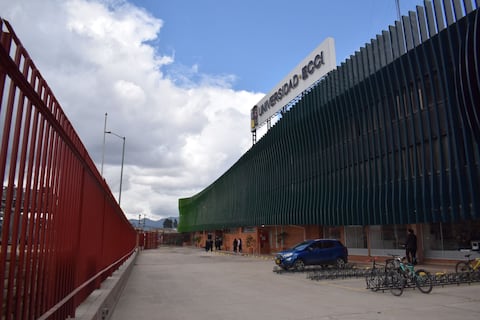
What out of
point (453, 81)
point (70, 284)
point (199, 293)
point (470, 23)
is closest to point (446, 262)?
point (453, 81)

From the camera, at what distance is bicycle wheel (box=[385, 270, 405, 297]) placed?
37.7 ft

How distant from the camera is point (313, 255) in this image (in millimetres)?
20906

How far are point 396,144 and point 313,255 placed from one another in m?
7.84

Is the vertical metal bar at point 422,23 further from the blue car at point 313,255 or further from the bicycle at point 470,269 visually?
the blue car at point 313,255

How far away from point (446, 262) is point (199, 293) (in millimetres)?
13913

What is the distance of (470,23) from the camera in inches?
694

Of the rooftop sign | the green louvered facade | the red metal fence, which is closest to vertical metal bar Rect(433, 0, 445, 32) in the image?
the green louvered facade

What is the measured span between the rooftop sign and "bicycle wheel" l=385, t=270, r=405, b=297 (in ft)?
79.7

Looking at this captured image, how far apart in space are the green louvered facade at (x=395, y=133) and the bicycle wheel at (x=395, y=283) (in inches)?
311

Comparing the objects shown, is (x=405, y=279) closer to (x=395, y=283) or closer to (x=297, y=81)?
(x=395, y=283)

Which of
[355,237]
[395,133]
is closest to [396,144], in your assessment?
[395,133]

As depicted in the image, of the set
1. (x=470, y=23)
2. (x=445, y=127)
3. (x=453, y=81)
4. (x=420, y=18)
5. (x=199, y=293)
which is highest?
(x=420, y=18)

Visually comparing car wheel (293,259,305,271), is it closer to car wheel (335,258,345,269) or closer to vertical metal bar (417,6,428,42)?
car wheel (335,258,345,269)

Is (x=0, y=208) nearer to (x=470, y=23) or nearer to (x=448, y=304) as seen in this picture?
(x=448, y=304)
